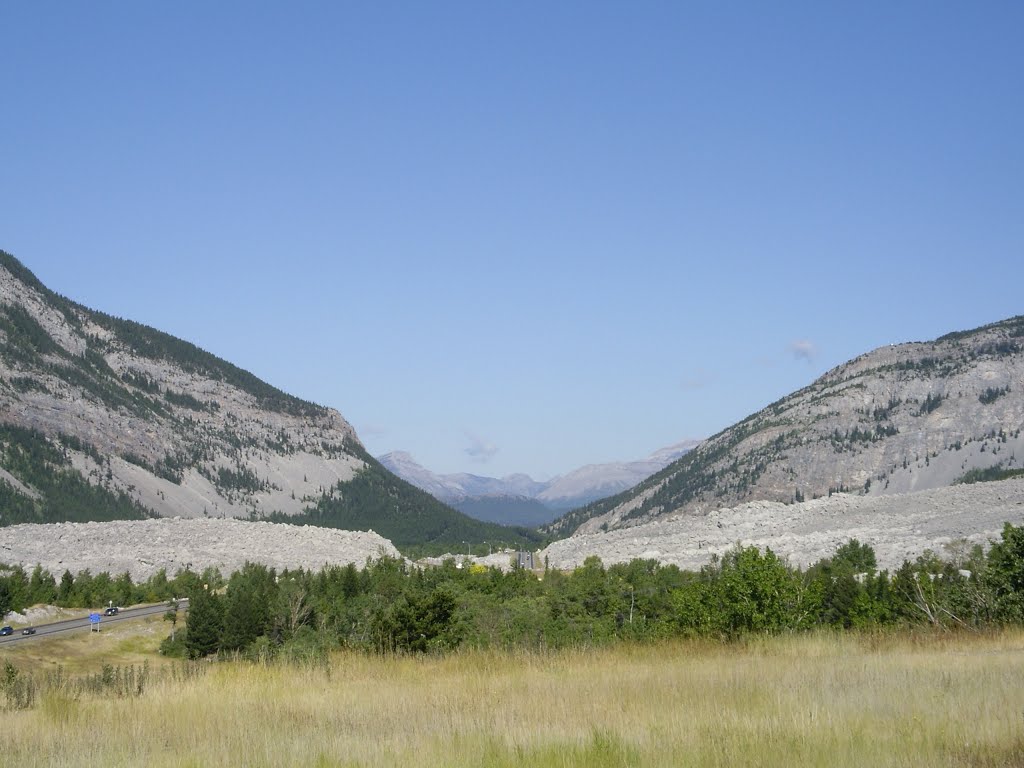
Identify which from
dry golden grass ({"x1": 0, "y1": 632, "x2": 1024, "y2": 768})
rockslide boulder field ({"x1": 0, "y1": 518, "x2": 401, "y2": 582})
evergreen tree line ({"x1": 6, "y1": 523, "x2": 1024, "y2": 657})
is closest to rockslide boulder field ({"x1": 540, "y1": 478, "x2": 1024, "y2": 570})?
evergreen tree line ({"x1": 6, "y1": 523, "x2": 1024, "y2": 657})

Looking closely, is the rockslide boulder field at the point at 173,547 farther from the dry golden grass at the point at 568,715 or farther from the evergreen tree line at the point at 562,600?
the dry golden grass at the point at 568,715

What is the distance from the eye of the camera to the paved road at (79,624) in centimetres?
4828

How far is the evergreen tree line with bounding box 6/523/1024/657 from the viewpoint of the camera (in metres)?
21.6

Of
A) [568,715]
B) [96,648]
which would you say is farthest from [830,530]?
[568,715]

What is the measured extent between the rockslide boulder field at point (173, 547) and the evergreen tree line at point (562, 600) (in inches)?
196

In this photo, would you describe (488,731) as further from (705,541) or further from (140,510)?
(140,510)

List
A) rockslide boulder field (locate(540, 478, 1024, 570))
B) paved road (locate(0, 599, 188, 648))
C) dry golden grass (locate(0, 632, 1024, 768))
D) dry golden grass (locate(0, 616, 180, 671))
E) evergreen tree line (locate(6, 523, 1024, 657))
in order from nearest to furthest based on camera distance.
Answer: dry golden grass (locate(0, 632, 1024, 768)) → evergreen tree line (locate(6, 523, 1024, 657)) → dry golden grass (locate(0, 616, 180, 671)) → paved road (locate(0, 599, 188, 648)) → rockslide boulder field (locate(540, 478, 1024, 570))

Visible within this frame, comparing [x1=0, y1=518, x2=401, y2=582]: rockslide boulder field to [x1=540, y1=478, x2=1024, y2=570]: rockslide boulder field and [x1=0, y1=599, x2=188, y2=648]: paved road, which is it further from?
[x1=540, y1=478, x2=1024, y2=570]: rockslide boulder field

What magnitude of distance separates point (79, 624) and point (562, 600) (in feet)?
93.5

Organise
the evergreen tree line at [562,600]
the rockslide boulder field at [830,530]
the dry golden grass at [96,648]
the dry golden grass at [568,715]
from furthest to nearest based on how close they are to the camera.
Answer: the rockslide boulder field at [830,530] < the dry golden grass at [96,648] < the evergreen tree line at [562,600] < the dry golden grass at [568,715]

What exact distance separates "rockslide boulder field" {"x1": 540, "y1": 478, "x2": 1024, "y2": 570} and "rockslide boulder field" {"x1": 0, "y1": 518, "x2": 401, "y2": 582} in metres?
21.4

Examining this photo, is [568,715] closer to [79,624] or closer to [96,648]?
[96,648]

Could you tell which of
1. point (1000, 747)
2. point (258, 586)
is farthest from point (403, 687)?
point (258, 586)

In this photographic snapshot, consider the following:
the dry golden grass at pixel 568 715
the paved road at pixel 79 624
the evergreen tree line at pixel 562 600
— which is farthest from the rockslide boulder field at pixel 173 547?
the dry golden grass at pixel 568 715
